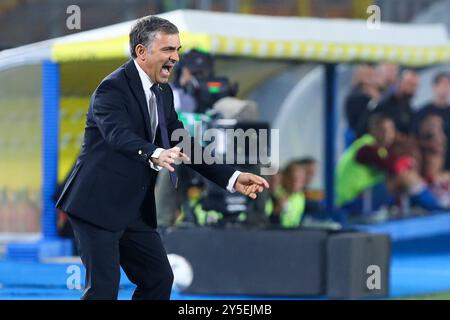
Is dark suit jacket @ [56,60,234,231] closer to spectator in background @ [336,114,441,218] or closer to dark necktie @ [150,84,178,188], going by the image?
dark necktie @ [150,84,178,188]

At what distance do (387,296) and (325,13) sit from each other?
7357mm

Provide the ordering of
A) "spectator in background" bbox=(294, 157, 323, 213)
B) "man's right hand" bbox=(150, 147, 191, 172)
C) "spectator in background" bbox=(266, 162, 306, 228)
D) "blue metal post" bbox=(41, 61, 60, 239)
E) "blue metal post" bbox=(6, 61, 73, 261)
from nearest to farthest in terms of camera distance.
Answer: "man's right hand" bbox=(150, 147, 191, 172)
"blue metal post" bbox=(6, 61, 73, 261)
"blue metal post" bbox=(41, 61, 60, 239)
"spectator in background" bbox=(266, 162, 306, 228)
"spectator in background" bbox=(294, 157, 323, 213)

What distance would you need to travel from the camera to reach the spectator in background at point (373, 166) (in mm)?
16219

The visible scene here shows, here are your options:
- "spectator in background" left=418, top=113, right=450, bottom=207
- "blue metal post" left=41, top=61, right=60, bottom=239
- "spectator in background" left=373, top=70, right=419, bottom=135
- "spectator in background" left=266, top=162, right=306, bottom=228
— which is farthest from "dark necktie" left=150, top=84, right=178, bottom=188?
"spectator in background" left=418, top=113, right=450, bottom=207

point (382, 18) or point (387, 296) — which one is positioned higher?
point (382, 18)

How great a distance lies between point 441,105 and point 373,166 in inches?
84.1

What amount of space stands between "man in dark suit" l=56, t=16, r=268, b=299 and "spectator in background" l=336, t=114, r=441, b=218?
371 inches

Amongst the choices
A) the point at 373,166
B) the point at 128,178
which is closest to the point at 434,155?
the point at 373,166

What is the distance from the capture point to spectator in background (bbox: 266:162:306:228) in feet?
48.6

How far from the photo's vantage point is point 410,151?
17016 millimetres

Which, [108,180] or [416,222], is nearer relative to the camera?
[108,180]

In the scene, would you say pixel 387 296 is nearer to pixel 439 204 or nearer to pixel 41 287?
pixel 41 287

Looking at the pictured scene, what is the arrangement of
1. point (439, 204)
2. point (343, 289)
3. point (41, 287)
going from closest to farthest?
point (343, 289) → point (41, 287) → point (439, 204)

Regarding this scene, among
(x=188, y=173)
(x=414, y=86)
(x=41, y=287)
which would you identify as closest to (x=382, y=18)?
(x=414, y=86)
